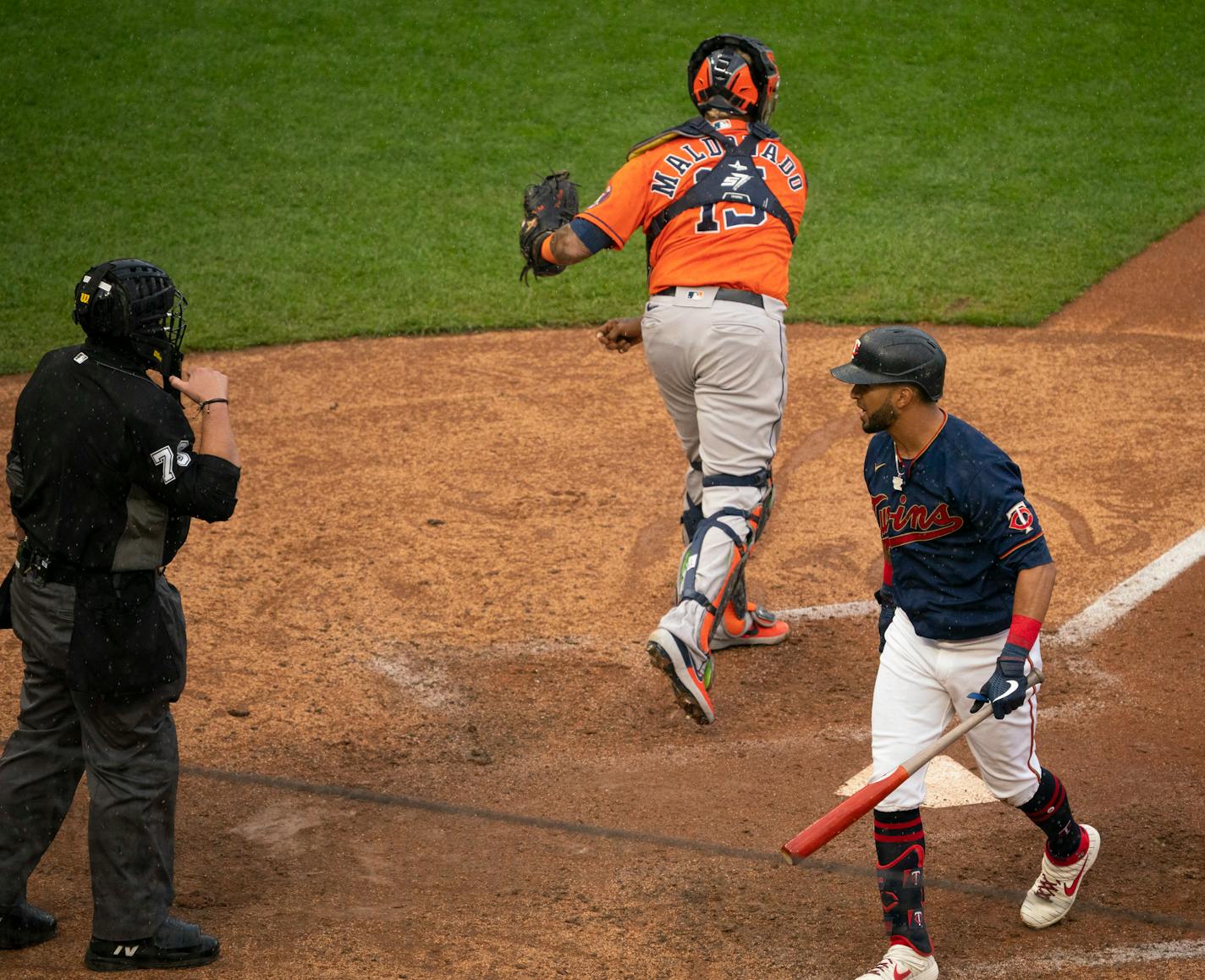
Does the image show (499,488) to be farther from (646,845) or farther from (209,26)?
(209,26)

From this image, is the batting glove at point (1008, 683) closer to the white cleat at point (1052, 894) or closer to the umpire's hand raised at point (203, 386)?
the white cleat at point (1052, 894)

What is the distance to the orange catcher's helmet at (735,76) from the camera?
5.40 metres

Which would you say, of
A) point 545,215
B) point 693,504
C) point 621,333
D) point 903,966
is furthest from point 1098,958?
point 545,215

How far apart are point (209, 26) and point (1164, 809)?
41.9ft

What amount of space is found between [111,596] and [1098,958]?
284 centimetres

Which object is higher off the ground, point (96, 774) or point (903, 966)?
point (96, 774)

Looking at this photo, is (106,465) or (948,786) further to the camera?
(948,786)

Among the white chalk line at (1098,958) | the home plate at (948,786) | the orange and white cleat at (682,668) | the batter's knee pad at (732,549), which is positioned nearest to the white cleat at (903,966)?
the white chalk line at (1098,958)

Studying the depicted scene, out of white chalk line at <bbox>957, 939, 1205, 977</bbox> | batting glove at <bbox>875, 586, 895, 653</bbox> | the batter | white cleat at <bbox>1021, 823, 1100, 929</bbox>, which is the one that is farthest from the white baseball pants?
white chalk line at <bbox>957, 939, 1205, 977</bbox>

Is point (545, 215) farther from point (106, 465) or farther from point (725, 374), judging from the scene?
point (106, 465)

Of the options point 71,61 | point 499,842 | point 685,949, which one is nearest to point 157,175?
point 71,61

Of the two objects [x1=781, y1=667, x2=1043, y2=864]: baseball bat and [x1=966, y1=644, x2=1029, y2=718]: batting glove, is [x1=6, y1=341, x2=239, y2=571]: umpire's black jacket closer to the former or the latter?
[x1=781, y1=667, x2=1043, y2=864]: baseball bat

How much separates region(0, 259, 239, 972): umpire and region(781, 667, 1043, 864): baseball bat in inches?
63.9

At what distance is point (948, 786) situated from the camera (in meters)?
4.94
